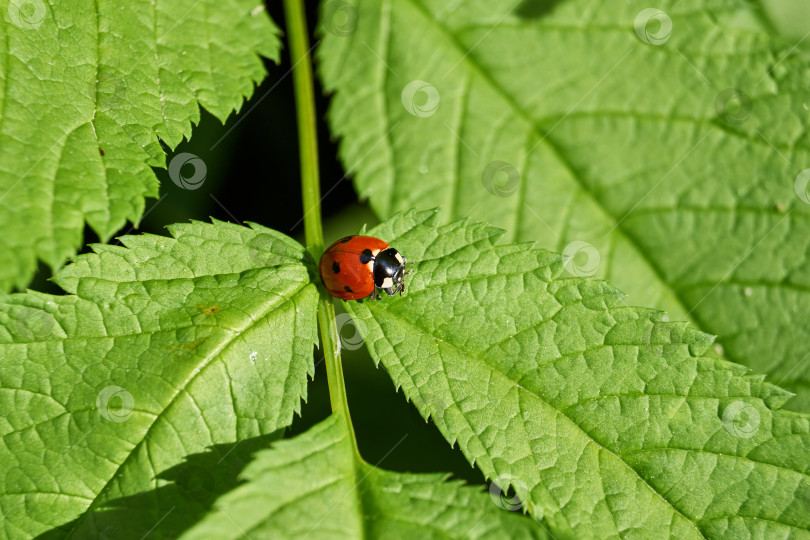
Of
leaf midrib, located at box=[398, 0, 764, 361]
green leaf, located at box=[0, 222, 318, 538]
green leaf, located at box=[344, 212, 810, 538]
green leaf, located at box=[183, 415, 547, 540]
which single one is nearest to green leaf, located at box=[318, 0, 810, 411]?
leaf midrib, located at box=[398, 0, 764, 361]

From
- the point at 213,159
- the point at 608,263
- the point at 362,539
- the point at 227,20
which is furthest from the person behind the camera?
the point at 213,159

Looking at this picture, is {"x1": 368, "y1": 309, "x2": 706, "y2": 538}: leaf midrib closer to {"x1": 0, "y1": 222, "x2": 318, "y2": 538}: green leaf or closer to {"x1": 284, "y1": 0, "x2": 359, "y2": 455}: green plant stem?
{"x1": 284, "y1": 0, "x2": 359, "y2": 455}: green plant stem

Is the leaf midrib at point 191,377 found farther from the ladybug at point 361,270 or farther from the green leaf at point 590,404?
the green leaf at point 590,404

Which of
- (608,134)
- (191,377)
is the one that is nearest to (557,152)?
(608,134)

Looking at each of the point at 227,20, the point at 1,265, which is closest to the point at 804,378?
the point at 227,20

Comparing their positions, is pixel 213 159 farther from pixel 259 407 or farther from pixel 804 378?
pixel 804 378
